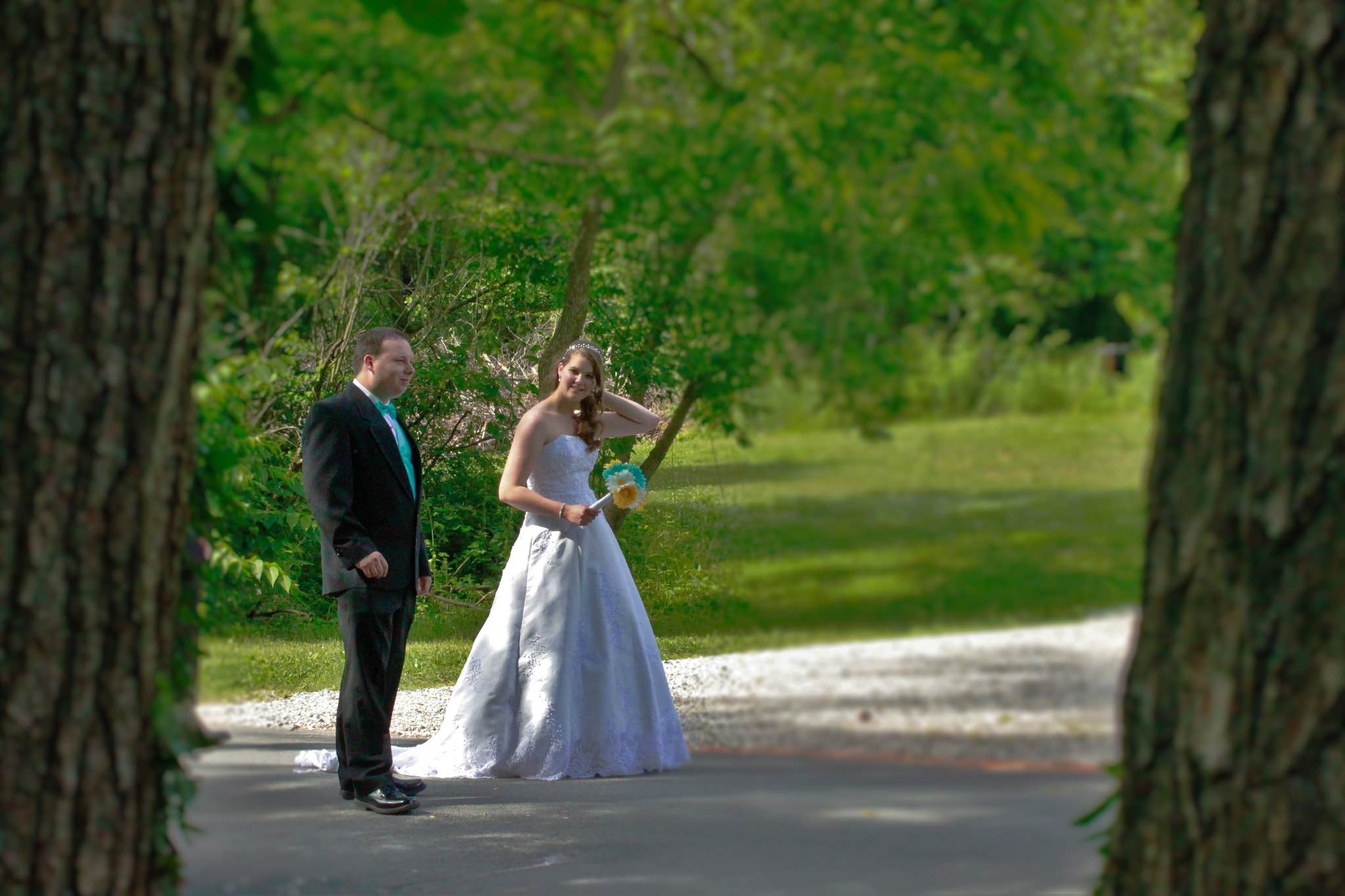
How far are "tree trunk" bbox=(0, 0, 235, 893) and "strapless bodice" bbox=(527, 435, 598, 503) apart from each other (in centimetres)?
323

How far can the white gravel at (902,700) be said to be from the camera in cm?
619

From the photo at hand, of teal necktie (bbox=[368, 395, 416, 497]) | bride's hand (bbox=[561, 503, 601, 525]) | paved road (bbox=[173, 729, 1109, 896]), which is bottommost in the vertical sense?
paved road (bbox=[173, 729, 1109, 896])

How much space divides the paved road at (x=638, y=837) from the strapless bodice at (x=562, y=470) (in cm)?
120

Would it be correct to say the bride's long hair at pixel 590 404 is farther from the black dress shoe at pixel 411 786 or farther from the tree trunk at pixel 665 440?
the black dress shoe at pixel 411 786

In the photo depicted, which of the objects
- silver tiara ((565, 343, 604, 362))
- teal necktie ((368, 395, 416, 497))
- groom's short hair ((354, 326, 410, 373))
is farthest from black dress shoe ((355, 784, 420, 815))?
silver tiara ((565, 343, 604, 362))

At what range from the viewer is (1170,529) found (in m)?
1.91

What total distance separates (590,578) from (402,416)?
4.21 ft

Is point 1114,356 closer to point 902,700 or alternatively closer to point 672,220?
point 902,700

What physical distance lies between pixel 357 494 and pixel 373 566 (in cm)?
32

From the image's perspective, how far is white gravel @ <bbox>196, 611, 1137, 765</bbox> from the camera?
6.19 metres

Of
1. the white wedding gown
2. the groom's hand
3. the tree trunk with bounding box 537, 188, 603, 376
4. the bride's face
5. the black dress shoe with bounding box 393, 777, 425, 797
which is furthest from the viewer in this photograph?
the tree trunk with bounding box 537, 188, 603, 376

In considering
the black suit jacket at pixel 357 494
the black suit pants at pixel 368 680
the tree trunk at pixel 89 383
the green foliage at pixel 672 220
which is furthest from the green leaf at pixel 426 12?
the black suit pants at pixel 368 680

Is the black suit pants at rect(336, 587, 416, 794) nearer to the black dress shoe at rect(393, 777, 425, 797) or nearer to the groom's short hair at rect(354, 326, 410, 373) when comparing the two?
the black dress shoe at rect(393, 777, 425, 797)

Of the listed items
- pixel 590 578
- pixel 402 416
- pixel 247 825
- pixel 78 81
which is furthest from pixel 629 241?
pixel 78 81
